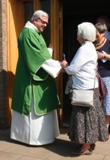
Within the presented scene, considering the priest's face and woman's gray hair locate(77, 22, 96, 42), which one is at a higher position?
the priest's face

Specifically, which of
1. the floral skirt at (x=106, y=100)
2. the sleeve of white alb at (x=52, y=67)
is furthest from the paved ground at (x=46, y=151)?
the sleeve of white alb at (x=52, y=67)

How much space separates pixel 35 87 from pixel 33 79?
0.39 ft

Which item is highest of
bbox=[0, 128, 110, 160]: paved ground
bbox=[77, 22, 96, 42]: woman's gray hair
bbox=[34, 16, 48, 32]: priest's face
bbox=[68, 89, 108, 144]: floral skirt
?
bbox=[34, 16, 48, 32]: priest's face

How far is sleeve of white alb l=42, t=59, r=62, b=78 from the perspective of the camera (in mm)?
3496

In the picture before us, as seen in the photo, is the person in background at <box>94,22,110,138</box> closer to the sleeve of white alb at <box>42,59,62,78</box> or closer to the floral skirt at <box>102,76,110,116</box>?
the floral skirt at <box>102,76,110,116</box>

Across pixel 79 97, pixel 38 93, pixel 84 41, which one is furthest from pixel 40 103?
pixel 84 41

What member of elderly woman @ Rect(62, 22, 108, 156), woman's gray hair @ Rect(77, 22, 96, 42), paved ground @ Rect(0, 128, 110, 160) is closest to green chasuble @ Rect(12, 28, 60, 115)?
elderly woman @ Rect(62, 22, 108, 156)

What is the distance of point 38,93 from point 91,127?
844mm

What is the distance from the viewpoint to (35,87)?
366 cm

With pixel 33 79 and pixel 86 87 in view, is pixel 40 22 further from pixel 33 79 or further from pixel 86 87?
pixel 86 87

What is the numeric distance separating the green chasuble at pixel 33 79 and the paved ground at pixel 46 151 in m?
0.48

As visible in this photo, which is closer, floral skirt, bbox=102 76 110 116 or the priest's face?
the priest's face

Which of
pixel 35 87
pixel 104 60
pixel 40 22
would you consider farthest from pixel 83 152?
pixel 40 22

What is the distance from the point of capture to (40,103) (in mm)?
3682
